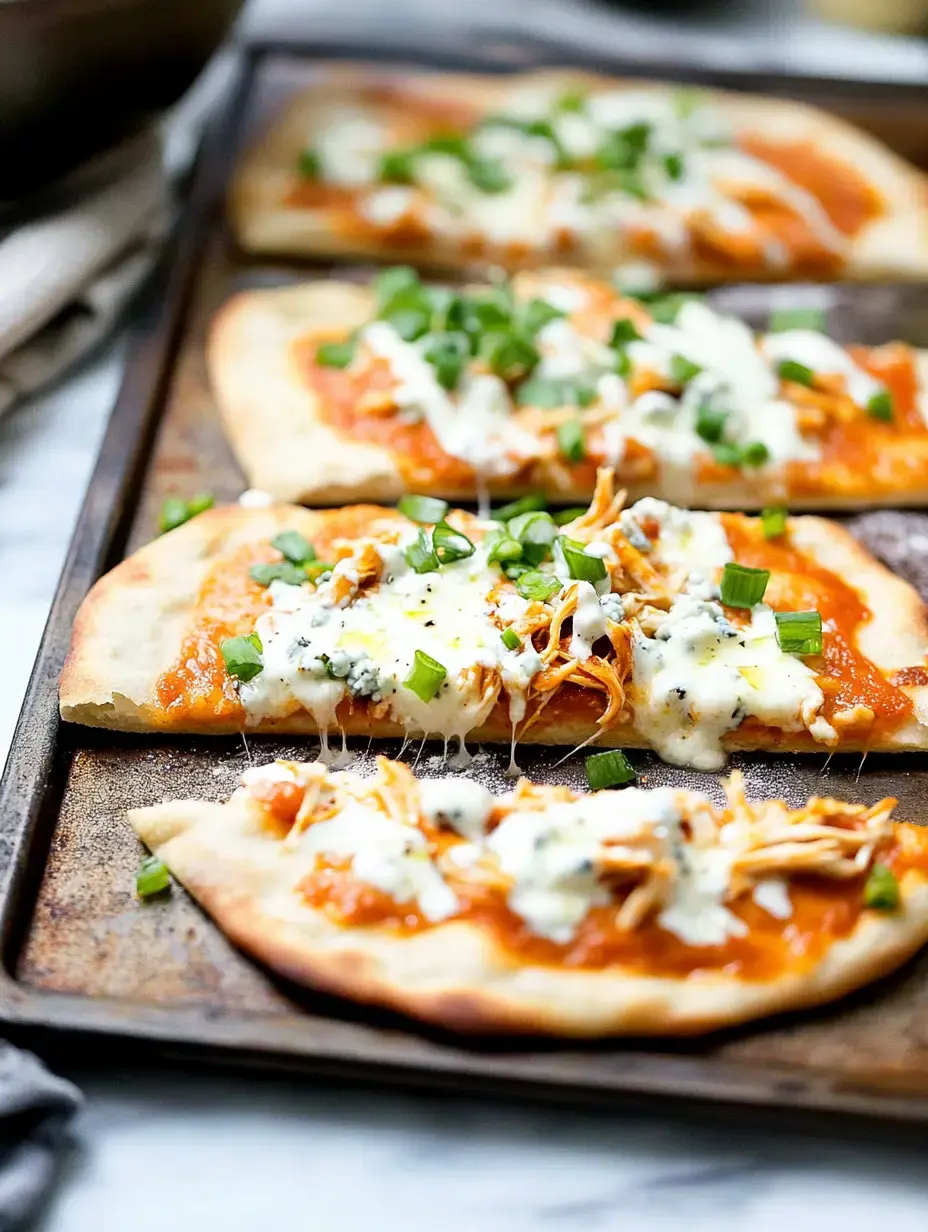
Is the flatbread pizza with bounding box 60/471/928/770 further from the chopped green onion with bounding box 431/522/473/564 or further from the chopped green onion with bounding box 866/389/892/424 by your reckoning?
the chopped green onion with bounding box 866/389/892/424

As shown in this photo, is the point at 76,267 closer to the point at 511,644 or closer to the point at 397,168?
the point at 397,168

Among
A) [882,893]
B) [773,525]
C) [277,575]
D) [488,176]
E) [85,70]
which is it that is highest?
[85,70]

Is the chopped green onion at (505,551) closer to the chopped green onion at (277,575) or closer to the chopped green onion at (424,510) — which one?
the chopped green onion at (424,510)

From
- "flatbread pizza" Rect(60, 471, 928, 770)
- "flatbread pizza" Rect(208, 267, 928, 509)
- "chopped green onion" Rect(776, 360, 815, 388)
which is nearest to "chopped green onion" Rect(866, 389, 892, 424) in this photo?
"flatbread pizza" Rect(208, 267, 928, 509)

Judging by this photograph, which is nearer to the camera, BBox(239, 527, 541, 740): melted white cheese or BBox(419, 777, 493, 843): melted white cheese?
BBox(419, 777, 493, 843): melted white cheese

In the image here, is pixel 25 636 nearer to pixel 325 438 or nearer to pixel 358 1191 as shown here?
pixel 325 438

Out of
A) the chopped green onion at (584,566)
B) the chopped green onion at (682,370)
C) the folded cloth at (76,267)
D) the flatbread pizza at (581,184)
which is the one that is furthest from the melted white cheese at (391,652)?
the flatbread pizza at (581,184)

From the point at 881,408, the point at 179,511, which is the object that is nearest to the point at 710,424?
the point at 881,408
